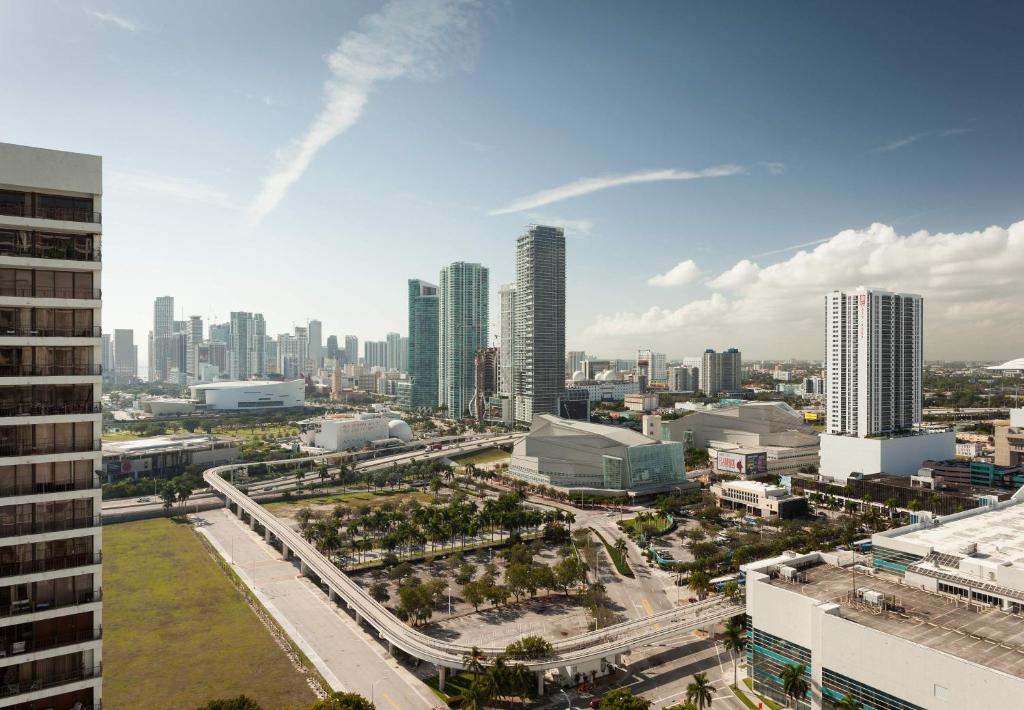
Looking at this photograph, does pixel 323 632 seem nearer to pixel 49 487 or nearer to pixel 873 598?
pixel 49 487

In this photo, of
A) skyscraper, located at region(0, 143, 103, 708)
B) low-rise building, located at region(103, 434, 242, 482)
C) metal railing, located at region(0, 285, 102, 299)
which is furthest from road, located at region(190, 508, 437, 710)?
low-rise building, located at region(103, 434, 242, 482)

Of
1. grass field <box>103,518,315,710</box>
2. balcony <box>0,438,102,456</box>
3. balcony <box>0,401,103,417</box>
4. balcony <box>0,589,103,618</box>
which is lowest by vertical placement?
grass field <box>103,518,315,710</box>

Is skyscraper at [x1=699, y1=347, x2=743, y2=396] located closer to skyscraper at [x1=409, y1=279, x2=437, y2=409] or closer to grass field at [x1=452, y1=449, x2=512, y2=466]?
skyscraper at [x1=409, y1=279, x2=437, y2=409]

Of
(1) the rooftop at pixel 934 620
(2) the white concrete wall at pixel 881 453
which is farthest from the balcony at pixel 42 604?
(2) the white concrete wall at pixel 881 453

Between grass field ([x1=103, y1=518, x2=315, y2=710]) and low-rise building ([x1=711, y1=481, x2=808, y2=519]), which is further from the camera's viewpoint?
low-rise building ([x1=711, y1=481, x2=808, y2=519])

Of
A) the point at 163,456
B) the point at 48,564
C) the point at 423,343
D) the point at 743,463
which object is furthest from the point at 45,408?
the point at 423,343

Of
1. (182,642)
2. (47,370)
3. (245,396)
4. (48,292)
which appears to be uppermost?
(48,292)
